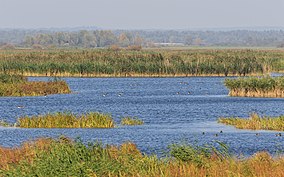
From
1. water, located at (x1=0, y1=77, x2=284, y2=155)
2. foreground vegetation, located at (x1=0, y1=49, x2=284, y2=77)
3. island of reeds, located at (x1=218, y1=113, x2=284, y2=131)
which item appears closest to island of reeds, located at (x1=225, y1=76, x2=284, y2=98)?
water, located at (x1=0, y1=77, x2=284, y2=155)

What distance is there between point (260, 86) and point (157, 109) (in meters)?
6.50

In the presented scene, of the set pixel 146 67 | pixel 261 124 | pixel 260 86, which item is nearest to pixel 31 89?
pixel 260 86

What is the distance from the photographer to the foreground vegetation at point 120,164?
19.4 metres

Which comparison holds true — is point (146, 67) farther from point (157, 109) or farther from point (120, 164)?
point (120, 164)

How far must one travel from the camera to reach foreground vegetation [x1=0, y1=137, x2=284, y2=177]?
1938 cm

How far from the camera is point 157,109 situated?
5078cm

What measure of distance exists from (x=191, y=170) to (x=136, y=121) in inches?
826

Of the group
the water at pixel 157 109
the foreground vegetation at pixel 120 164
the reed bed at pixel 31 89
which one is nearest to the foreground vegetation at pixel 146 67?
the water at pixel 157 109

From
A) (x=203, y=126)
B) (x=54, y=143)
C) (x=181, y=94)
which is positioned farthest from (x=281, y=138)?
(x=181, y=94)

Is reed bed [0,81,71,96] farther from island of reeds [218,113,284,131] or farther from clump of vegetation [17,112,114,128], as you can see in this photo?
island of reeds [218,113,284,131]

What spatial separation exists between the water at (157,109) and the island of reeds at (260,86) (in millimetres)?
395

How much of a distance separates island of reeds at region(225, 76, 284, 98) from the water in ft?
1.30

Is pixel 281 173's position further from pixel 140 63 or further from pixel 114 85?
pixel 140 63

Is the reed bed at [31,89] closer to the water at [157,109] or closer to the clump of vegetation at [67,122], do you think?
the water at [157,109]
